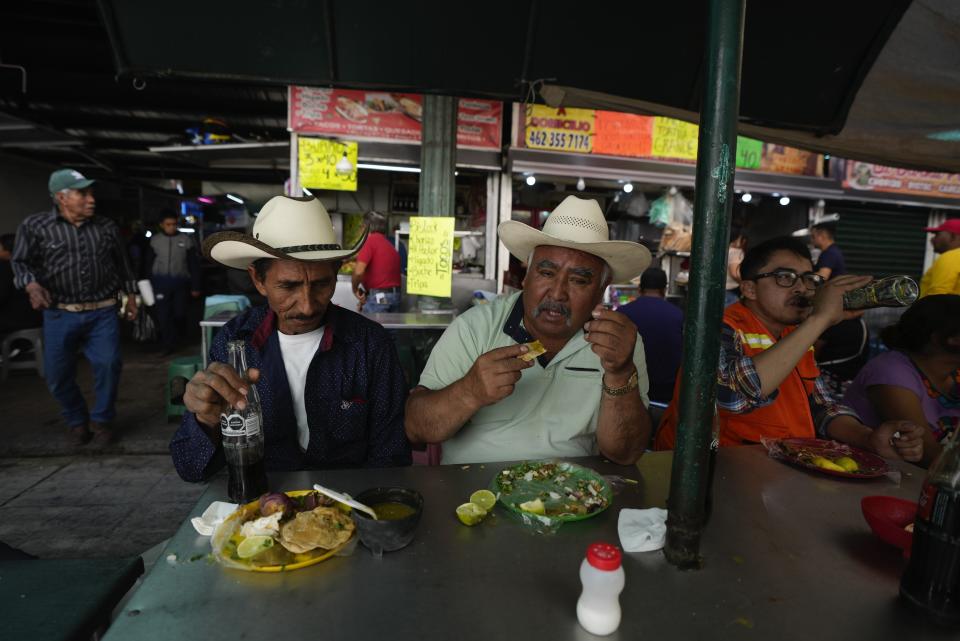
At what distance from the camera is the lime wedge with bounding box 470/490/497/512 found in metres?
1.52

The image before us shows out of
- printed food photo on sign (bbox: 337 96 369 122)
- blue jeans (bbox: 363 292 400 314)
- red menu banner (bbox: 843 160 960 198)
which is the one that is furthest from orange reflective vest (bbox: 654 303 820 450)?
red menu banner (bbox: 843 160 960 198)

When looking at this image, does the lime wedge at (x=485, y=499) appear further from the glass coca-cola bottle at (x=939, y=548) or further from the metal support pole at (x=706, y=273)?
the glass coca-cola bottle at (x=939, y=548)

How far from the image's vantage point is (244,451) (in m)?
1.56

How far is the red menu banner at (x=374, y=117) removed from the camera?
6.66 m

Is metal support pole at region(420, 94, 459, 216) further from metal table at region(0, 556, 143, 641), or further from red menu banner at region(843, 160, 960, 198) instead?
red menu banner at region(843, 160, 960, 198)

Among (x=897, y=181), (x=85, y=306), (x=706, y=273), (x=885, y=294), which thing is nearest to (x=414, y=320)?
(x=85, y=306)

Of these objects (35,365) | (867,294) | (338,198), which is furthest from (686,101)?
(35,365)

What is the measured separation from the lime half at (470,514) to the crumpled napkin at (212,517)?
653mm

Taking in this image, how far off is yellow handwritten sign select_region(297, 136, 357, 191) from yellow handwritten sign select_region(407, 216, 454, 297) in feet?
7.96

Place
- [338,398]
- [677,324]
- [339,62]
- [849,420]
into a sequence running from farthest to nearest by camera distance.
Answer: [677,324] < [339,62] < [849,420] < [338,398]

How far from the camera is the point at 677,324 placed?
155 inches

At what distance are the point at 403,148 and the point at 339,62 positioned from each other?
449 centimetres

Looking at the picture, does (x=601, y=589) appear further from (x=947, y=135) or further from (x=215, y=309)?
(x=215, y=309)

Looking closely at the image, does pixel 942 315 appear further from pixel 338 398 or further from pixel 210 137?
pixel 210 137
